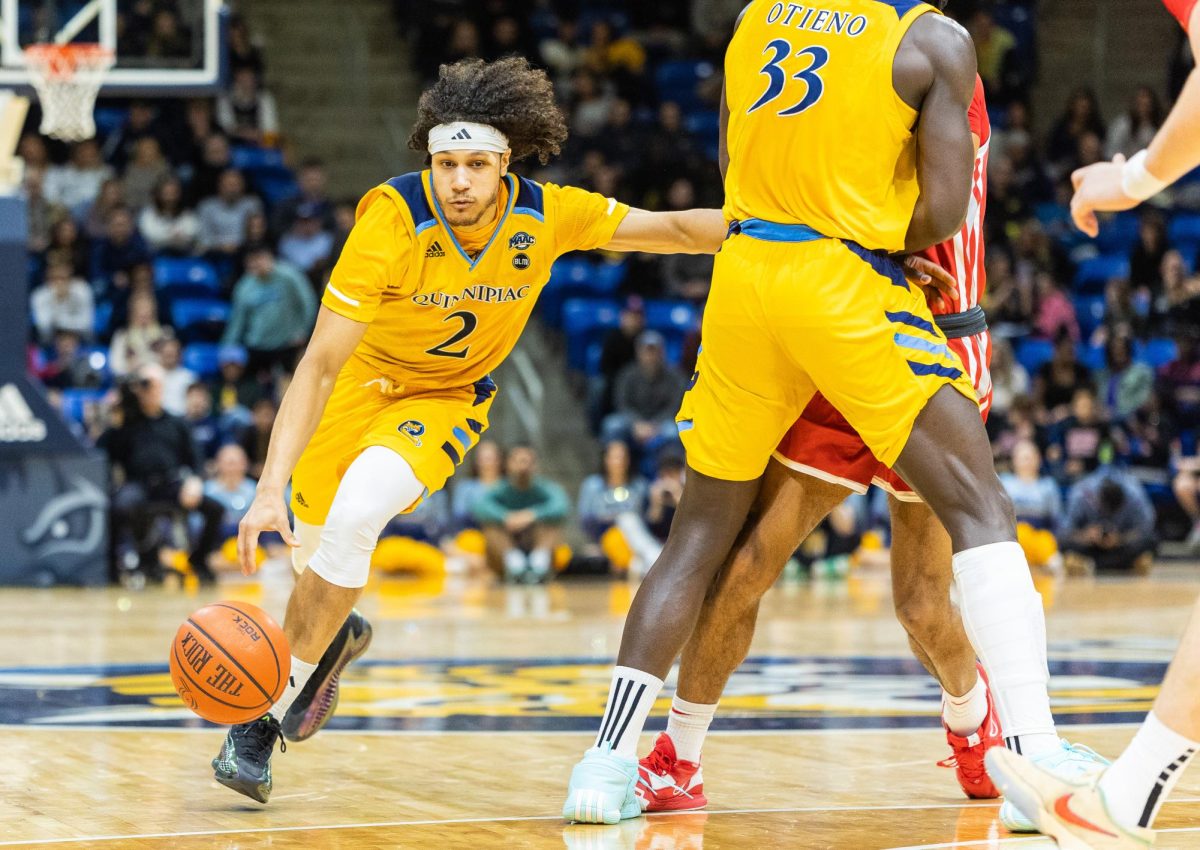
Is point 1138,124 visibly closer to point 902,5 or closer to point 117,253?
point 117,253

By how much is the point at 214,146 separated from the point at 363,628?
38.7 ft

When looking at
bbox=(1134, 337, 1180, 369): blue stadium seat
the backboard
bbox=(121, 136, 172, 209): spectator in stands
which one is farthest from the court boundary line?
bbox=(121, 136, 172, 209): spectator in stands

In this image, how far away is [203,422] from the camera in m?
14.4

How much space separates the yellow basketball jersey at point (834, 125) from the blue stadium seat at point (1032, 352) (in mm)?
12553

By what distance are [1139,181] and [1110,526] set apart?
11.5 metres

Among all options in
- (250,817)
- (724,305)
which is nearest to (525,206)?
(724,305)

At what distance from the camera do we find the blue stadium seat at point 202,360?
1530 centimetres

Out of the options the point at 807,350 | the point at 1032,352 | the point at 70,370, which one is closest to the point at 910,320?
the point at 807,350

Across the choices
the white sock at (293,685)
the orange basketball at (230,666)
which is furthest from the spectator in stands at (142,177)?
the orange basketball at (230,666)

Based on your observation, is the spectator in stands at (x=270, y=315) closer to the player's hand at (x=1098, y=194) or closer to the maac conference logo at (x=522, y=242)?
the maac conference logo at (x=522, y=242)

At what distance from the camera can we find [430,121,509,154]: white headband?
4.99m

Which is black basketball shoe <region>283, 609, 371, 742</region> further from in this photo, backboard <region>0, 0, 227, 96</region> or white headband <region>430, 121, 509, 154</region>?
backboard <region>0, 0, 227, 96</region>

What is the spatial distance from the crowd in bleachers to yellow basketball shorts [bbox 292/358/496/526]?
9776 mm

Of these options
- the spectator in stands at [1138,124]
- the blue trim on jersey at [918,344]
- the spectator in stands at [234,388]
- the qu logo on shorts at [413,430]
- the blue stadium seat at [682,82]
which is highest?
the blue stadium seat at [682,82]
